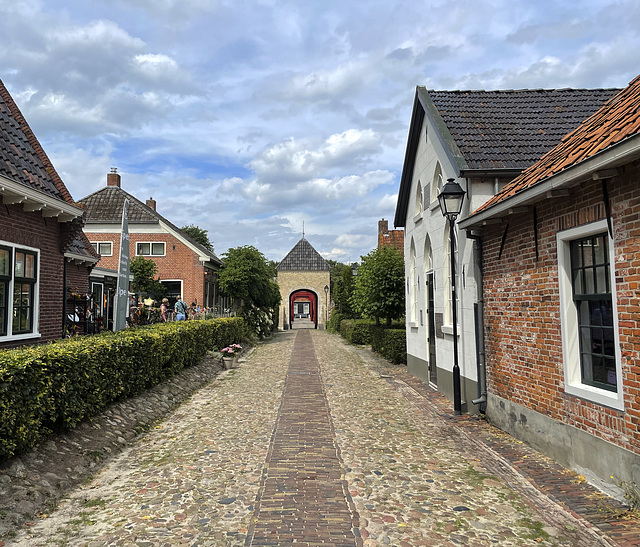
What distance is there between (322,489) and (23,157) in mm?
8134

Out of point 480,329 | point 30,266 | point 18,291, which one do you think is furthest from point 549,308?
point 30,266

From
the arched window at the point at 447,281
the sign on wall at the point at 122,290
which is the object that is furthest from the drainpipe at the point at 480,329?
the sign on wall at the point at 122,290

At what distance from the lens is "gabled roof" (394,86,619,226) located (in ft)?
29.1

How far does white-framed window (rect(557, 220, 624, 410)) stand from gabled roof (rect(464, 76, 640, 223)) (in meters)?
0.78

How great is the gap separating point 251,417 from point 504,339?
4.44 meters

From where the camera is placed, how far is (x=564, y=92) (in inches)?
460

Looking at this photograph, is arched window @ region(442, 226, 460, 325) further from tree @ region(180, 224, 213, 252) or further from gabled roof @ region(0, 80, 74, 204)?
tree @ region(180, 224, 213, 252)

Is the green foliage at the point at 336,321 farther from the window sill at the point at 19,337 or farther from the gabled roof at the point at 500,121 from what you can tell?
the window sill at the point at 19,337

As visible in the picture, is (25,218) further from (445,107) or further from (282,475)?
(445,107)

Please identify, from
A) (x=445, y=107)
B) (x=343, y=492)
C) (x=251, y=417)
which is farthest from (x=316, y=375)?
(x=343, y=492)

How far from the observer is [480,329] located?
8289mm

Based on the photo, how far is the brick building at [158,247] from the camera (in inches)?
1149

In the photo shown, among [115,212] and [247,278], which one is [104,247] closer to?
[115,212]

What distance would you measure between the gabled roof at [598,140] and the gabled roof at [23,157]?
7572 millimetres
